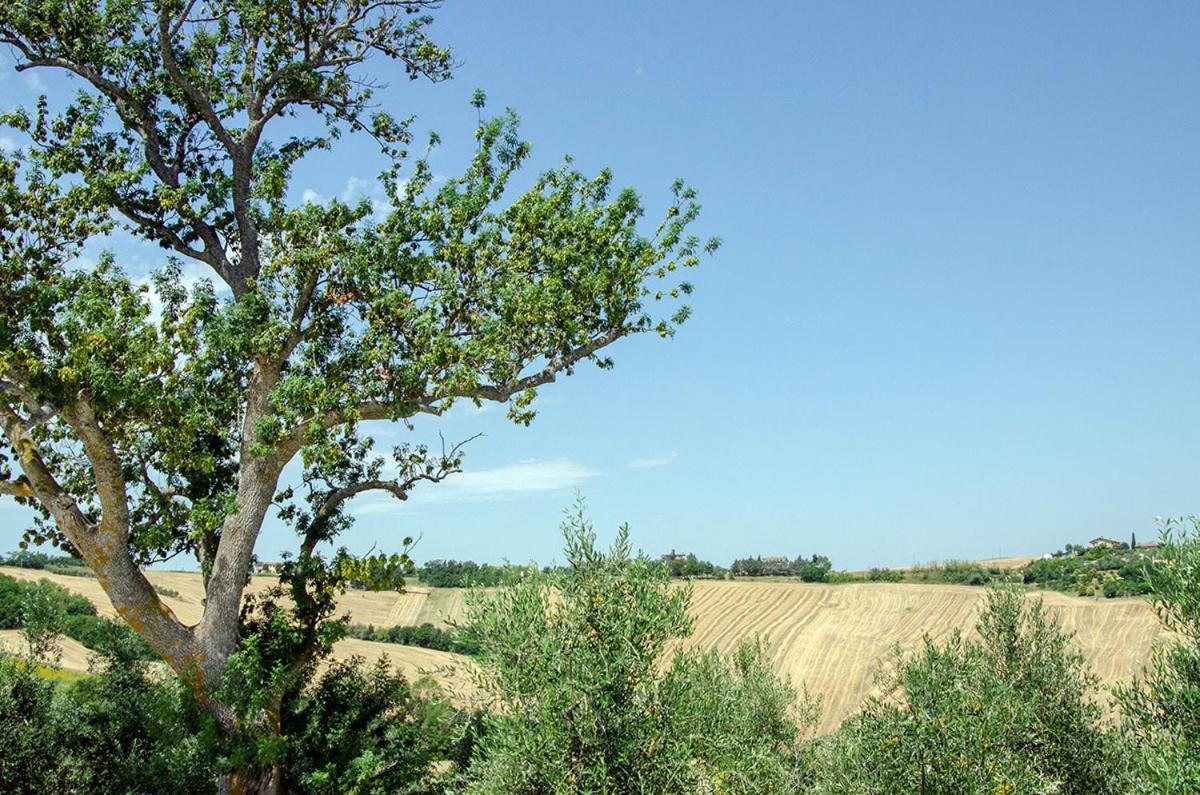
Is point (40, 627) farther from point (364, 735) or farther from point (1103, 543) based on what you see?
point (1103, 543)

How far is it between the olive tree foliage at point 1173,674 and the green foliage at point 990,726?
181 centimetres

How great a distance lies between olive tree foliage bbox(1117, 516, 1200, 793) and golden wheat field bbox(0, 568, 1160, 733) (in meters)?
30.9

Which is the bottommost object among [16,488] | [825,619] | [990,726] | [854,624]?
[854,624]

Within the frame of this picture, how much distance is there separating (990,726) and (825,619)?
53.2 m

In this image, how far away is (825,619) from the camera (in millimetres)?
64562

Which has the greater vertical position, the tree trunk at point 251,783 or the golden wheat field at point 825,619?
the tree trunk at point 251,783

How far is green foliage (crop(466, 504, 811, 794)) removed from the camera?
1203cm

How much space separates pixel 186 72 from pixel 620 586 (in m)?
16.8

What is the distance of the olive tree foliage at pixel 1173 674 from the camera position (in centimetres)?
1235

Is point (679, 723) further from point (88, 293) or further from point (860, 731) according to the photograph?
point (88, 293)

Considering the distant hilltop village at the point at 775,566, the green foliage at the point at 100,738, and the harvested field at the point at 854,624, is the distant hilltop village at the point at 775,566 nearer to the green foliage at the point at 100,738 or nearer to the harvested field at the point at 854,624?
the harvested field at the point at 854,624

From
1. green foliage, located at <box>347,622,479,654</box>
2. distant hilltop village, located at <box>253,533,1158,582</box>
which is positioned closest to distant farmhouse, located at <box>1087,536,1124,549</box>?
distant hilltop village, located at <box>253,533,1158,582</box>

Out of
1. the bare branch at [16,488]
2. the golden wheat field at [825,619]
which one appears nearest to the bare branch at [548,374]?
the bare branch at [16,488]

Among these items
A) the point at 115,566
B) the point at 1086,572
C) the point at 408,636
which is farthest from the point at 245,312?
the point at 1086,572
